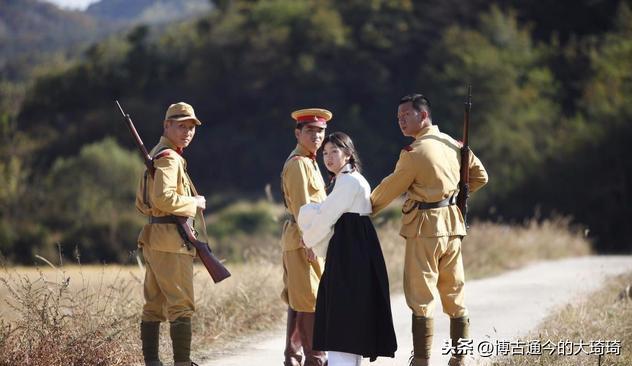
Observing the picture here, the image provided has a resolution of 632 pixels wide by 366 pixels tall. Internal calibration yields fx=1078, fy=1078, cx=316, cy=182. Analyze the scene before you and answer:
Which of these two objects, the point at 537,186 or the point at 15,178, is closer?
the point at 537,186

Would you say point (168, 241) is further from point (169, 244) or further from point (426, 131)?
point (426, 131)

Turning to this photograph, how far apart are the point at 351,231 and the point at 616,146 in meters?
28.3

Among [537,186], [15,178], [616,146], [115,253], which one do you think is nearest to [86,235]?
[115,253]

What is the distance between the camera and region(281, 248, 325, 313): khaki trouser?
8391 millimetres

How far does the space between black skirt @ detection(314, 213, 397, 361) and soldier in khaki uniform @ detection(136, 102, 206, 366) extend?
1.04 meters

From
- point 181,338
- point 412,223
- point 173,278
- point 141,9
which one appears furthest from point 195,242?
point 141,9

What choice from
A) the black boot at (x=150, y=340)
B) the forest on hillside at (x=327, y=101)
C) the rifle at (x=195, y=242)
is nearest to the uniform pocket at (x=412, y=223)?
the rifle at (x=195, y=242)

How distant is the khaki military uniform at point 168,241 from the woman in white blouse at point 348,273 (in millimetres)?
928

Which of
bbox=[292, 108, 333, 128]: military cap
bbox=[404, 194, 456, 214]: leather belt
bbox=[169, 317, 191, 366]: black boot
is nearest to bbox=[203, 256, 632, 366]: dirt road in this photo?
bbox=[169, 317, 191, 366]: black boot

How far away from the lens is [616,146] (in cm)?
3456

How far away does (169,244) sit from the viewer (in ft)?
26.6

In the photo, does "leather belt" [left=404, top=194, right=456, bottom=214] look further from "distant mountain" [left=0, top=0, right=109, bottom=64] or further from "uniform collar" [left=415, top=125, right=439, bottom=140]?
"distant mountain" [left=0, top=0, right=109, bottom=64]

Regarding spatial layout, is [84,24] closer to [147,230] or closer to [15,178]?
[15,178]

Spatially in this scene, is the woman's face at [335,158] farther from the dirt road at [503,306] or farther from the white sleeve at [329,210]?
the dirt road at [503,306]
